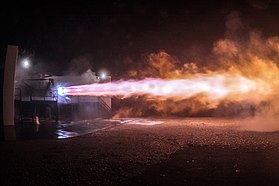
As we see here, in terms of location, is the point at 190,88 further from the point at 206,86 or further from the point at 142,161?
the point at 142,161

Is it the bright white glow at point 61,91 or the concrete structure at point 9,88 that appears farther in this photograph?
the bright white glow at point 61,91

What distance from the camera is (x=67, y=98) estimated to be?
99.0 feet

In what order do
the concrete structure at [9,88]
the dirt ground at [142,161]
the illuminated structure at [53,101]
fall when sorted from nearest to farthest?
the dirt ground at [142,161] < the concrete structure at [9,88] < the illuminated structure at [53,101]

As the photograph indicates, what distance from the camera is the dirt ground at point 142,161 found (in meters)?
8.45

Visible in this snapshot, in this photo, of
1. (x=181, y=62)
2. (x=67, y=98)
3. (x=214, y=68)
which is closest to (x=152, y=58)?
(x=181, y=62)

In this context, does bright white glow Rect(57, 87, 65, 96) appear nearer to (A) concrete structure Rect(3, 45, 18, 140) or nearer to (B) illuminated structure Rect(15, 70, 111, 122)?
(B) illuminated structure Rect(15, 70, 111, 122)

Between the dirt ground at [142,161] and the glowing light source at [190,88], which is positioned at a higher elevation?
the glowing light source at [190,88]

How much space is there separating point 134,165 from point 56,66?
39261mm

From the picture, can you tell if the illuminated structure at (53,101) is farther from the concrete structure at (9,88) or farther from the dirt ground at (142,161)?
the dirt ground at (142,161)

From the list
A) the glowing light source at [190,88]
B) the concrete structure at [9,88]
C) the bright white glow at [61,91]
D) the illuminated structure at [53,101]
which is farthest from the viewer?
the bright white glow at [61,91]

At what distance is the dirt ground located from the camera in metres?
8.45

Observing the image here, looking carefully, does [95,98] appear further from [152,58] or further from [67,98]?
[152,58]

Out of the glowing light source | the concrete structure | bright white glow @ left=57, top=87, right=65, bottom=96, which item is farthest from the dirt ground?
bright white glow @ left=57, top=87, right=65, bottom=96

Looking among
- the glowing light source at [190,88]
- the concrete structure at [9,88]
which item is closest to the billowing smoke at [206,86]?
the glowing light source at [190,88]
